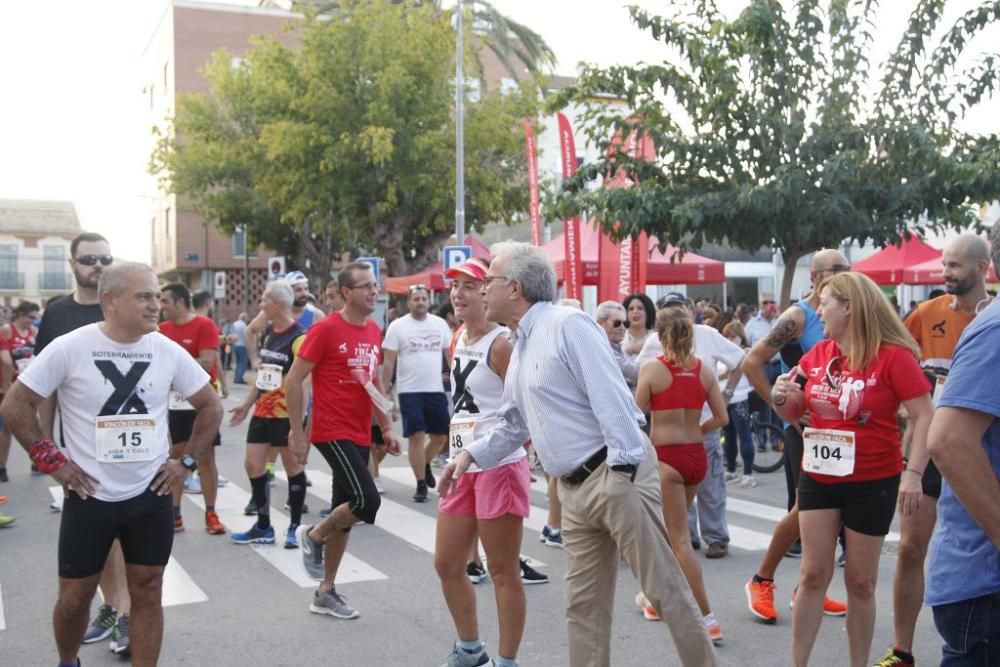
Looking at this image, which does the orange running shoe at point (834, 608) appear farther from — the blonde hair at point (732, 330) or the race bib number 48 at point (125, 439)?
the blonde hair at point (732, 330)

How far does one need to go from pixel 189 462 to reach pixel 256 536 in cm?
375

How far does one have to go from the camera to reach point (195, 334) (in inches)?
334

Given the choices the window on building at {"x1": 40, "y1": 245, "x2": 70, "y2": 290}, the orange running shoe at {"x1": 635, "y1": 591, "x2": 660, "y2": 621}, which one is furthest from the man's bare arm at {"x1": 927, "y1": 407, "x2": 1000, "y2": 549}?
the window on building at {"x1": 40, "y1": 245, "x2": 70, "y2": 290}

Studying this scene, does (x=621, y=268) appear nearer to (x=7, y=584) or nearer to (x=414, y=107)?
(x=7, y=584)

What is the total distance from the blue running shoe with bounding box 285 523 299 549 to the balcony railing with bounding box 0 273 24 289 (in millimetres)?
73576

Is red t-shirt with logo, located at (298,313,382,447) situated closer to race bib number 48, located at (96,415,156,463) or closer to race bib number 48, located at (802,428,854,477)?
race bib number 48, located at (96,415,156,463)

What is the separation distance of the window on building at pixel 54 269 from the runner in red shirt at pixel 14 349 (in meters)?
63.7

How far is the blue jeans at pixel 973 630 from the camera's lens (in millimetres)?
2557

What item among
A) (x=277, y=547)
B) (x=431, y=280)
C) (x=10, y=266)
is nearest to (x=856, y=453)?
(x=277, y=547)

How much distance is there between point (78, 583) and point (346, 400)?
7.62 feet

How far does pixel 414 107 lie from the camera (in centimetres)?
2919

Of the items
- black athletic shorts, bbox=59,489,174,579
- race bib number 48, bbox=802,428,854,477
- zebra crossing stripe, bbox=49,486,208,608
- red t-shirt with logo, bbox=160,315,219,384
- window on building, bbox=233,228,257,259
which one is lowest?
zebra crossing stripe, bbox=49,486,208,608

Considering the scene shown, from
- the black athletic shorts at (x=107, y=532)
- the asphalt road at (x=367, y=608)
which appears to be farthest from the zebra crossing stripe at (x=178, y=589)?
the black athletic shorts at (x=107, y=532)

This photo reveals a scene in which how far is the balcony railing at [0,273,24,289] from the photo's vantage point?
242 feet
